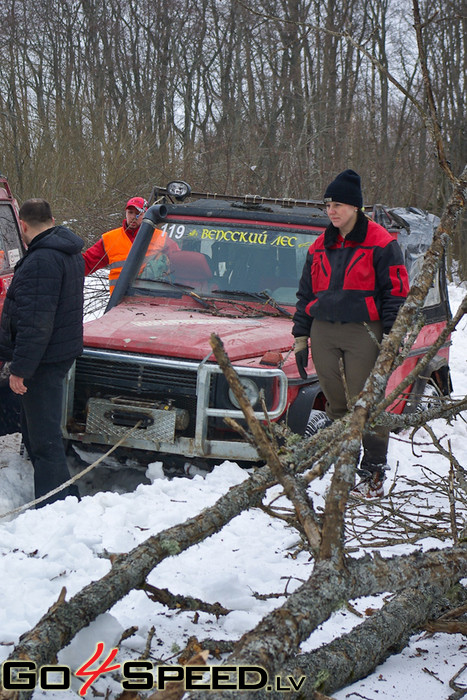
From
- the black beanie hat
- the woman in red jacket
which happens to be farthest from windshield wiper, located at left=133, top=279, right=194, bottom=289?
the black beanie hat

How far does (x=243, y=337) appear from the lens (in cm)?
473

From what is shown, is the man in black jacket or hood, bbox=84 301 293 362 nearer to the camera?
the man in black jacket

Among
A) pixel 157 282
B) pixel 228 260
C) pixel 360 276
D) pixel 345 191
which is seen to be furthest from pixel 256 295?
pixel 345 191

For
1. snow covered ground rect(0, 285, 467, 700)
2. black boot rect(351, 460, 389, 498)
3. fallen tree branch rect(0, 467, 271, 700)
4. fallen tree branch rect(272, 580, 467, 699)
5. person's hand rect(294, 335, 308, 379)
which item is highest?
person's hand rect(294, 335, 308, 379)

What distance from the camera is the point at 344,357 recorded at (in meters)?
4.51

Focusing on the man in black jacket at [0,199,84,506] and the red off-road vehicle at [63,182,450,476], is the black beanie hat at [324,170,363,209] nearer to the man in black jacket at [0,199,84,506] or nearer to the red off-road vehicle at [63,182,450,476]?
the red off-road vehicle at [63,182,450,476]

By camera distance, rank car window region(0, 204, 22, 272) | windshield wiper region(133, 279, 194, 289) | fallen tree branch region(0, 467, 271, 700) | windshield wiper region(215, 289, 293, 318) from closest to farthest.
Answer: fallen tree branch region(0, 467, 271, 700)
windshield wiper region(215, 289, 293, 318)
windshield wiper region(133, 279, 194, 289)
car window region(0, 204, 22, 272)

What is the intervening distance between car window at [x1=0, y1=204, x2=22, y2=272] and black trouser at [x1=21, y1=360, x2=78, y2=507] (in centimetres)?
229

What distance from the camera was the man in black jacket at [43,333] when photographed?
437 cm

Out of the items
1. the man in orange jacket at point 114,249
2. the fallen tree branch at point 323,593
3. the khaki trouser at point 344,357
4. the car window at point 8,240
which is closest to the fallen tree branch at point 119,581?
the fallen tree branch at point 323,593

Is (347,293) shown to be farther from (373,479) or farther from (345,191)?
(373,479)

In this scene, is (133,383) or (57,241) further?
(133,383)

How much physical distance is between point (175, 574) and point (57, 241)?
217 cm

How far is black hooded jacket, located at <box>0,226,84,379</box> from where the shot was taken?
14.3 feet
